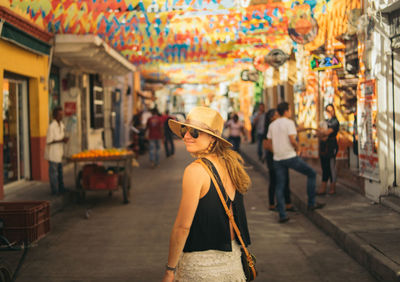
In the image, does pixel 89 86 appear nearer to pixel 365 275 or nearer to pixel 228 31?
pixel 228 31

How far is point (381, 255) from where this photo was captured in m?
5.67

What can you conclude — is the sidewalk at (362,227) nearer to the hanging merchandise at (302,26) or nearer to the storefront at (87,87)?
the hanging merchandise at (302,26)

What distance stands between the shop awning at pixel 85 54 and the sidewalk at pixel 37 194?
380 centimetres

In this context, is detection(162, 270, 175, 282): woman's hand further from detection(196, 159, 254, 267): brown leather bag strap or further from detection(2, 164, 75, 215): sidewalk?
detection(2, 164, 75, 215): sidewalk

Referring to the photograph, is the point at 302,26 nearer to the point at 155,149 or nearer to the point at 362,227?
the point at 362,227

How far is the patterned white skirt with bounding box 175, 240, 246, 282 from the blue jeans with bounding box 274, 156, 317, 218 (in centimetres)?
552

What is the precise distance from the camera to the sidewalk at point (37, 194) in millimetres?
10273

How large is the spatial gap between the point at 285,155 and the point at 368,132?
1.88 m

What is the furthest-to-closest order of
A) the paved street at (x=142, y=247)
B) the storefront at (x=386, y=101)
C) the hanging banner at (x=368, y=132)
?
the hanging banner at (x=368, y=132), the storefront at (x=386, y=101), the paved street at (x=142, y=247)

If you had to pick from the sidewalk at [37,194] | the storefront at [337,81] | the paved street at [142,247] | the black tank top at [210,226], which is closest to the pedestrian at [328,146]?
the storefront at [337,81]

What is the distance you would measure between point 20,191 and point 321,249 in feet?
23.4

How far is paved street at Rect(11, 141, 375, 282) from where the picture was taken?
586cm

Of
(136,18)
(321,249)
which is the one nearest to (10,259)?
(321,249)

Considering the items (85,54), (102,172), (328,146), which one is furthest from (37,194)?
(328,146)
